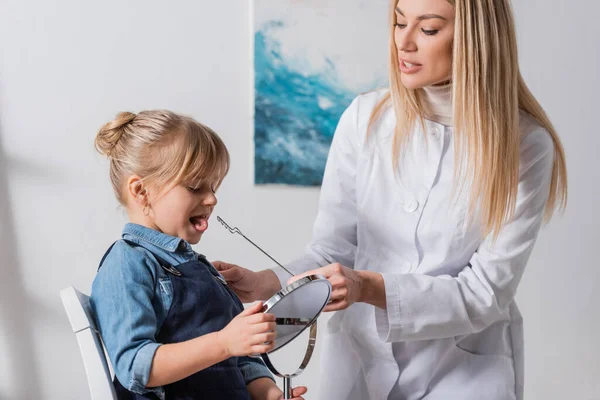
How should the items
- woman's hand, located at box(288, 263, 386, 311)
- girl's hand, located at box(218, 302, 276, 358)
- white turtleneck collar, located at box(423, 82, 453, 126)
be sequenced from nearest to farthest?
girl's hand, located at box(218, 302, 276, 358) → woman's hand, located at box(288, 263, 386, 311) → white turtleneck collar, located at box(423, 82, 453, 126)

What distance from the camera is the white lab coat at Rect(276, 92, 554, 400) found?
140 cm

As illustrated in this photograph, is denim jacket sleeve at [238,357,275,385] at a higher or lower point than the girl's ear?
lower

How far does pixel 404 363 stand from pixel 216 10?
1.58 metres

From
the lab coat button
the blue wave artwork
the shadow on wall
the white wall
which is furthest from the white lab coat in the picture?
the shadow on wall

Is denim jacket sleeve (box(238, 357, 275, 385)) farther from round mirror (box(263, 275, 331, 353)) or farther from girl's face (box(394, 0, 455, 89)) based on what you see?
girl's face (box(394, 0, 455, 89))

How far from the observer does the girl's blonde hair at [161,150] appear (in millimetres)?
1271

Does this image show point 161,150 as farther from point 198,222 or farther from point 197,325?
point 197,325

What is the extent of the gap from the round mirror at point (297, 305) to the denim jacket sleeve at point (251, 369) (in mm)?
200

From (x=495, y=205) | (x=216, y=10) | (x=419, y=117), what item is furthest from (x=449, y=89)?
(x=216, y=10)

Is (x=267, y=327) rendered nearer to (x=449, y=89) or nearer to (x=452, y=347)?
(x=452, y=347)

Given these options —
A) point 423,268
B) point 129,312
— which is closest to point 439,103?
point 423,268

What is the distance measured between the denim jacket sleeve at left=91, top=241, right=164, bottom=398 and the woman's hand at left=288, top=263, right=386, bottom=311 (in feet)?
0.81

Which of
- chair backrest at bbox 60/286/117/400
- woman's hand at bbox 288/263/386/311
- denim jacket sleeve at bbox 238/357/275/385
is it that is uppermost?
woman's hand at bbox 288/263/386/311

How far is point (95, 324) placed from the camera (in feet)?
4.07
